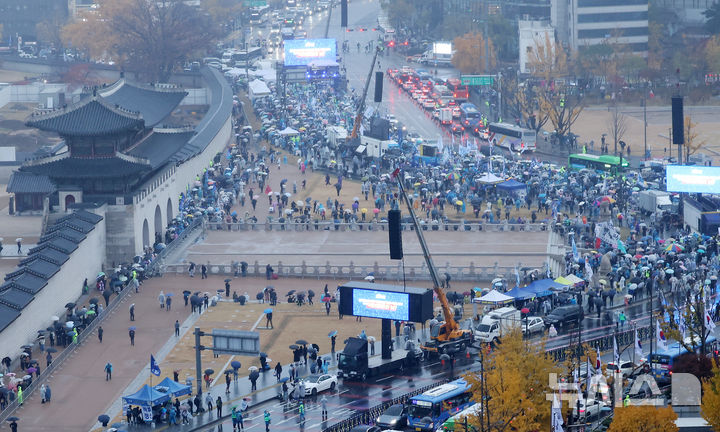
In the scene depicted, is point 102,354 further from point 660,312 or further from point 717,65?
point 717,65

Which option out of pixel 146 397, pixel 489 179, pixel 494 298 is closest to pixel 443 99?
pixel 489 179

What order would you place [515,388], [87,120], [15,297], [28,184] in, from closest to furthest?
[515,388] → [15,297] → [87,120] → [28,184]

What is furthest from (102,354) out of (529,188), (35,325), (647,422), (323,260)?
(529,188)

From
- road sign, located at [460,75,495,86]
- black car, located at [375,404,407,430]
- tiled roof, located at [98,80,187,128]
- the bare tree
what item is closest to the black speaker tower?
road sign, located at [460,75,495,86]

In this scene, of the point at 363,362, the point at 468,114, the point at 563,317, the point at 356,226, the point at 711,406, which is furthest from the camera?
the point at 468,114

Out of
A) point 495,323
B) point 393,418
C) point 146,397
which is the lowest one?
point 393,418

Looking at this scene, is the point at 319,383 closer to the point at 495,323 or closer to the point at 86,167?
the point at 495,323

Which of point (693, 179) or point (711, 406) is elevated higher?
point (693, 179)
